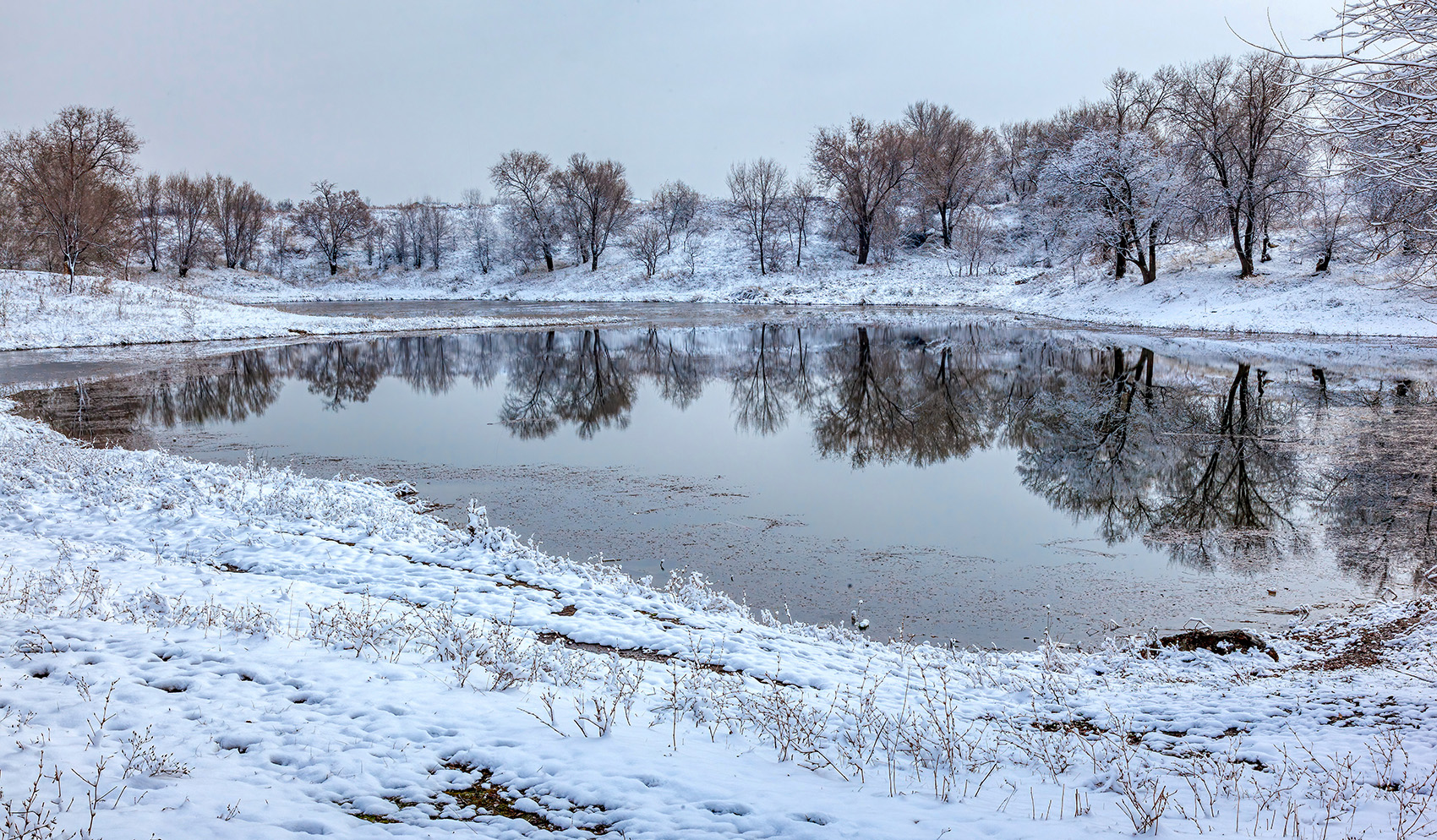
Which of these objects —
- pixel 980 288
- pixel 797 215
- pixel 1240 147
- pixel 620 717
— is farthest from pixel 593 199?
pixel 620 717

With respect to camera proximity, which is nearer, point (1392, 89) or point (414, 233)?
point (1392, 89)

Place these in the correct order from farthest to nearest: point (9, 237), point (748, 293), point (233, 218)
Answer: point (233, 218) → point (748, 293) → point (9, 237)

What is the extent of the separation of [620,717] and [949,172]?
71.8 meters

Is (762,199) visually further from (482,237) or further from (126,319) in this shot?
(126,319)

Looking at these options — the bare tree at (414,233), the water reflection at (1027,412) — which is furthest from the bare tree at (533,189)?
the water reflection at (1027,412)

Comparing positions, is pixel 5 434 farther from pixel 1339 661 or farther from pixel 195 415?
pixel 1339 661

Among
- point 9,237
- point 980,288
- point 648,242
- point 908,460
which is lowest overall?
point 908,460

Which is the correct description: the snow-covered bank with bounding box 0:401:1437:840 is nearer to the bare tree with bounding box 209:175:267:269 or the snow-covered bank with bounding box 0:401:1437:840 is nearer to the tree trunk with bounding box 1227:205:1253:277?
the tree trunk with bounding box 1227:205:1253:277

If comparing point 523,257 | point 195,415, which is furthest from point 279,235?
point 195,415

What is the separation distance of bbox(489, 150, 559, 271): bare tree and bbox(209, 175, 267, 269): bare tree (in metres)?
27.1

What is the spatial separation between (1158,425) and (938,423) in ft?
15.6

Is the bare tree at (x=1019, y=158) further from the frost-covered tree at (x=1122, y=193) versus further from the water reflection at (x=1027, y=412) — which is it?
the water reflection at (x=1027, y=412)

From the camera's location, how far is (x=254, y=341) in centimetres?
3634

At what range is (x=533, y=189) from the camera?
77250 mm
